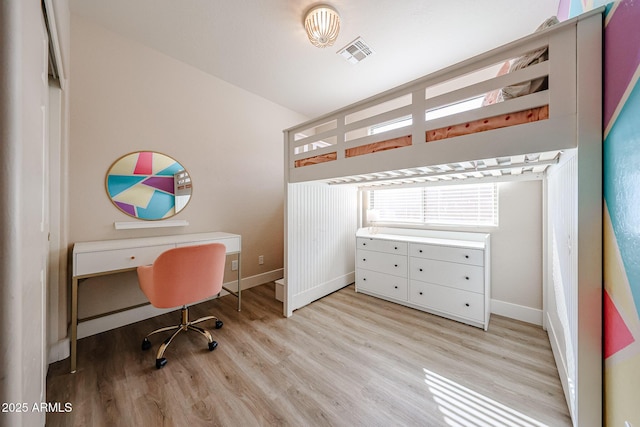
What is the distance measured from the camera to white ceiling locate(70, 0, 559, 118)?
1.78 m

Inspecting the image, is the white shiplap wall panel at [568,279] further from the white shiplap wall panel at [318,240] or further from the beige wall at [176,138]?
the beige wall at [176,138]

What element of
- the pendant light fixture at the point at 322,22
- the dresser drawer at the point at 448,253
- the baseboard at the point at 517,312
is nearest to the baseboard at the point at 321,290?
the dresser drawer at the point at 448,253

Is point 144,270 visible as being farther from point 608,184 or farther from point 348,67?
point 348,67

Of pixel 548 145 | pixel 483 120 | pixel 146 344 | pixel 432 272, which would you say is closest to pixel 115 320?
pixel 146 344

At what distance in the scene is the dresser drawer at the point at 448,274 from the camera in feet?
6.61

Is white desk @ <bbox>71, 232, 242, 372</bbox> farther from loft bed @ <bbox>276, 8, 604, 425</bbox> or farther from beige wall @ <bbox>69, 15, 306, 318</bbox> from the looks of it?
loft bed @ <bbox>276, 8, 604, 425</bbox>

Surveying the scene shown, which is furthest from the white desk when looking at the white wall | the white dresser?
the white wall

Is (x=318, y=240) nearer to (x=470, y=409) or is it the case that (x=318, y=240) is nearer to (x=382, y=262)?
(x=382, y=262)

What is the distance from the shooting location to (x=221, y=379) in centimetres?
144

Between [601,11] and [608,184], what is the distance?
29.1 inches

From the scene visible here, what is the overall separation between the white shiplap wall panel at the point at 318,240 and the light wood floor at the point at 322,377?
0.47 m

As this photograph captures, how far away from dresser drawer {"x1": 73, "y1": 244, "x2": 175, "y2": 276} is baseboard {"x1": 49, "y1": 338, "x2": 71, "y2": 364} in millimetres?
573

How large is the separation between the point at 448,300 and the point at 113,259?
2.93 m

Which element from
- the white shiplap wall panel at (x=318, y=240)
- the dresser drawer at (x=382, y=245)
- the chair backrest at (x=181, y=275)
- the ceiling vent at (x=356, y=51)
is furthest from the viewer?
the dresser drawer at (x=382, y=245)
